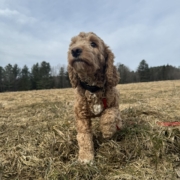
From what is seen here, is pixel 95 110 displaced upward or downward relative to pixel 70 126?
upward

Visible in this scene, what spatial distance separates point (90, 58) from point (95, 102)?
0.71 meters

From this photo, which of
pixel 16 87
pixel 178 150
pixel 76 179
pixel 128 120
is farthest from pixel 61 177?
pixel 16 87

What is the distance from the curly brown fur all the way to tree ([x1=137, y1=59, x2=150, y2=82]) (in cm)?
5949

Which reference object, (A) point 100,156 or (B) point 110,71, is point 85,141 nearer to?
(A) point 100,156

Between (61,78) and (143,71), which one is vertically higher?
(143,71)

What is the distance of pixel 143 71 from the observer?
62.8 meters

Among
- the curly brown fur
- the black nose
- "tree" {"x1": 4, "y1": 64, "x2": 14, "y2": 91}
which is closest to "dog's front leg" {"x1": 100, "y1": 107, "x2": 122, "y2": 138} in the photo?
the curly brown fur

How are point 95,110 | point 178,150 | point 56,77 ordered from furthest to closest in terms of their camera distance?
point 56,77
point 95,110
point 178,150

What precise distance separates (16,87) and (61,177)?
55.7 m

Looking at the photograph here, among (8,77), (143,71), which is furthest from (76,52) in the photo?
(143,71)

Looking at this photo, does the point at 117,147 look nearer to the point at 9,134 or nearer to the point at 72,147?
the point at 72,147

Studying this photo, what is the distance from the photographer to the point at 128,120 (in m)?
4.61

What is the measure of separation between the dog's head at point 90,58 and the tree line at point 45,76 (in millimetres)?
48809

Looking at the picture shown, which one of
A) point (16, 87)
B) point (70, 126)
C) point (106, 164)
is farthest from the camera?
point (16, 87)
